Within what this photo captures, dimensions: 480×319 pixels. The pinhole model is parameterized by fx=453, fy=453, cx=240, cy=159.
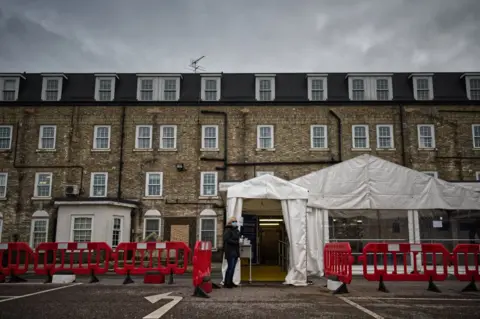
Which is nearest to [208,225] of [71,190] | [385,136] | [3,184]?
[71,190]

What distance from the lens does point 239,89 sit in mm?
28578

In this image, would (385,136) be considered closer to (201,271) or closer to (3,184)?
(201,271)

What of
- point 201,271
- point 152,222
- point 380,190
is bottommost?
point 201,271

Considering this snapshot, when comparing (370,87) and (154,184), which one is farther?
(370,87)

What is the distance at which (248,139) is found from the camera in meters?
27.3

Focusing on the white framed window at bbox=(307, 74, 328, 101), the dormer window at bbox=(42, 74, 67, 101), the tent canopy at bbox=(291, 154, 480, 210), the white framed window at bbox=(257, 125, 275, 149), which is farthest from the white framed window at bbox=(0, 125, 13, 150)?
the tent canopy at bbox=(291, 154, 480, 210)

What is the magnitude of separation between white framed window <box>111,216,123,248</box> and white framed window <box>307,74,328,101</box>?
13407mm

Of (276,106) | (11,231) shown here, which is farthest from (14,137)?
(276,106)

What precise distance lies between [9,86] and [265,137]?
16303mm

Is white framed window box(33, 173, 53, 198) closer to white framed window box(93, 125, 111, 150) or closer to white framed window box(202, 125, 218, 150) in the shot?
white framed window box(93, 125, 111, 150)

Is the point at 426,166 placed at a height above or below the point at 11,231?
above

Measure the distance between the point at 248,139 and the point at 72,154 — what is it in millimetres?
10663

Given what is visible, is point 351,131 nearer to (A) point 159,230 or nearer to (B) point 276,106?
(B) point 276,106

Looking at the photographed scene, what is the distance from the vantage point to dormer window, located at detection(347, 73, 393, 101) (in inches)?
1093
